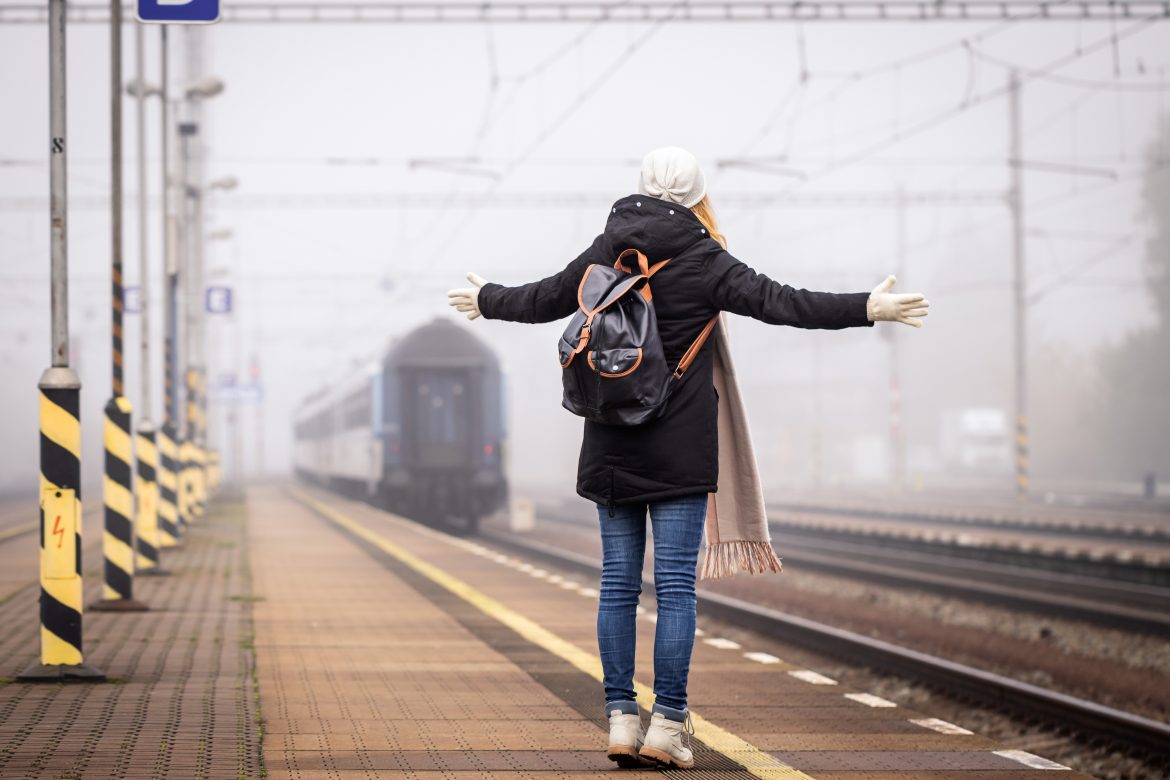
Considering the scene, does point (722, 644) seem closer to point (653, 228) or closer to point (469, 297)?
point (469, 297)

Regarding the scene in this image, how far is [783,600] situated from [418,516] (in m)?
14.3

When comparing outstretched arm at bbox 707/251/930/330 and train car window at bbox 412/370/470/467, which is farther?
train car window at bbox 412/370/470/467

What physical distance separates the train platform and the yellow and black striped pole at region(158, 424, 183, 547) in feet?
12.8

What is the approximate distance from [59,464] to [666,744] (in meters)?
3.50

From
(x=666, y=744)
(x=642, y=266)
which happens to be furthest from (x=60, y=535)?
(x=642, y=266)

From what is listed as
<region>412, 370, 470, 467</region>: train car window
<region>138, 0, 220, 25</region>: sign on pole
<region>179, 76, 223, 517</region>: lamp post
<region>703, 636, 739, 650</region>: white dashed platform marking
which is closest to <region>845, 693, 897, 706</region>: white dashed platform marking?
<region>703, 636, 739, 650</region>: white dashed platform marking

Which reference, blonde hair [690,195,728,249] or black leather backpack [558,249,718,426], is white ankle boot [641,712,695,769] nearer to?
black leather backpack [558,249,718,426]

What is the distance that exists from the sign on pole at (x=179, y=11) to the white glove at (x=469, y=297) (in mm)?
3526

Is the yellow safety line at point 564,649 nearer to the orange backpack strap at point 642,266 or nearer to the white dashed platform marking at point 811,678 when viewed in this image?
the white dashed platform marking at point 811,678

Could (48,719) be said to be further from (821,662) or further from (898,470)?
(898,470)

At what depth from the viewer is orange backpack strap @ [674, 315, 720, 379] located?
496cm

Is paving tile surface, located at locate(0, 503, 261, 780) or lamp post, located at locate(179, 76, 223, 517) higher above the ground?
lamp post, located at locate(179, 76, 223, 517)

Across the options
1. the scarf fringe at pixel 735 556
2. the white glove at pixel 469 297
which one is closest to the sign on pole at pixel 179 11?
the white glove at pixel 469 297

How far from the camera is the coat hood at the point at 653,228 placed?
16.5 ft
